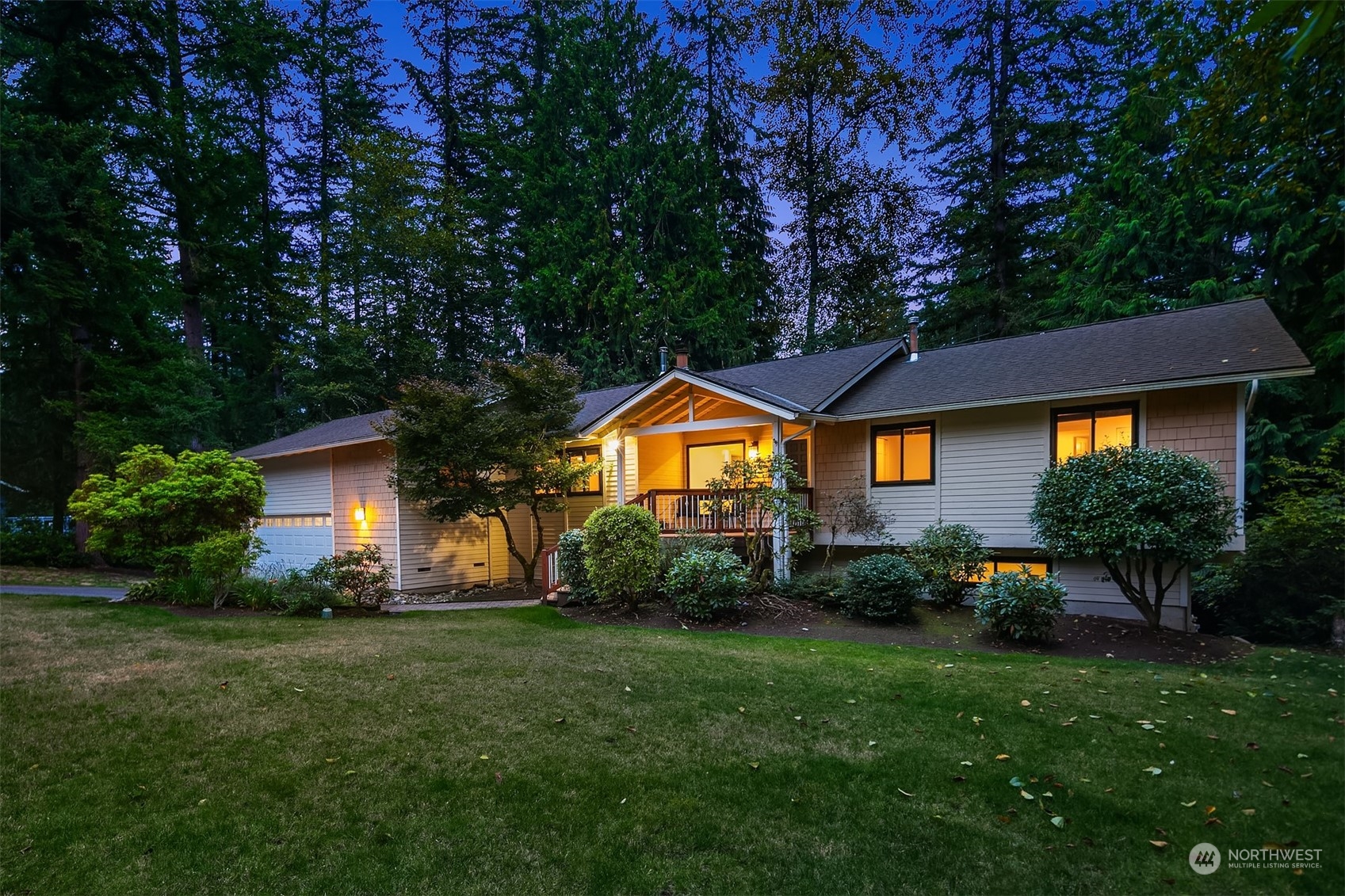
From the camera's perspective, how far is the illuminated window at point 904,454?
10.9 m

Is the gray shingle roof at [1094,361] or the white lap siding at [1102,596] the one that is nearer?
the gray shingle roof at [1094,361]

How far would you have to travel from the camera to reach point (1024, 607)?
7.28 m

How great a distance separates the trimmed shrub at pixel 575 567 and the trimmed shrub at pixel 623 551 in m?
0.69

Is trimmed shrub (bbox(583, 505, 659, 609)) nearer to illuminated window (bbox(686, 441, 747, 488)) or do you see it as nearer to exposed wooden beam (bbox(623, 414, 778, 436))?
exposed wooden beam (bbox(623, 414, 778, 436))

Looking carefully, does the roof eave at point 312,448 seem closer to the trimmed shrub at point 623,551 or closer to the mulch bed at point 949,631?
the trimmed shrub at point 623,551

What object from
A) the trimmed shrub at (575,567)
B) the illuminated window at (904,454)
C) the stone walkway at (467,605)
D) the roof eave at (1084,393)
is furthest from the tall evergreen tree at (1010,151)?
the stone walkway at (467,605)

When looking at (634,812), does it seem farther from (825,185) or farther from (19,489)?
(19,489)

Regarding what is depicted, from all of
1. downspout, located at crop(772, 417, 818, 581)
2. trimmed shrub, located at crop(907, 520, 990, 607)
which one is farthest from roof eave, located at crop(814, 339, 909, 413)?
trimmed shrub, located at crop(907, 520, 990, 607)

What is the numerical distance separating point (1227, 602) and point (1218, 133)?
6.89 metres

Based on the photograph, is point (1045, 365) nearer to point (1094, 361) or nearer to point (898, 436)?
point (1094, 361)

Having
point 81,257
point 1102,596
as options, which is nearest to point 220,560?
point 81,257

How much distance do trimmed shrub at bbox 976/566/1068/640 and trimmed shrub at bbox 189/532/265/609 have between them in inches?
438

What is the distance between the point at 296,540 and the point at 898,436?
577 inches

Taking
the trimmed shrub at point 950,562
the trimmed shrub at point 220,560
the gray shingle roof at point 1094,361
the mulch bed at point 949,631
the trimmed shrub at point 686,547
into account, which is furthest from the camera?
the trimmed shrub at point 686,547
